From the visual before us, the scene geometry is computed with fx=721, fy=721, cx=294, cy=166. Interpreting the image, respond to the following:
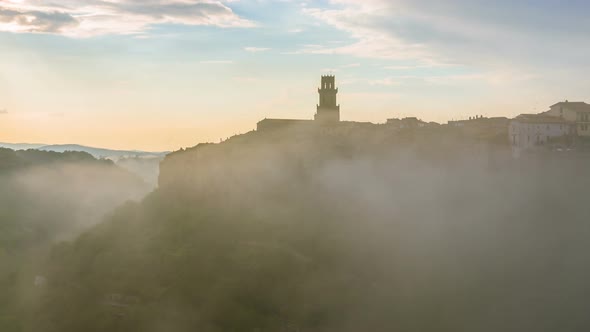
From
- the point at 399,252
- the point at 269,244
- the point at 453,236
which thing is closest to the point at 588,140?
the point at 453,236

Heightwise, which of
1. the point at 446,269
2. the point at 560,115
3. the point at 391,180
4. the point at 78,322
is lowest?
the point at 78,322

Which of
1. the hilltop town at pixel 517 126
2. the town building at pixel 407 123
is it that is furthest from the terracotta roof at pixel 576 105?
the town building at pixel 407 123

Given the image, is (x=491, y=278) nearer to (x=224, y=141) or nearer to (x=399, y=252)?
(x=399, y=252)

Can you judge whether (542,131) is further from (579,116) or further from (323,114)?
(323,114)

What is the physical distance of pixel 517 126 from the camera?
130625 mm

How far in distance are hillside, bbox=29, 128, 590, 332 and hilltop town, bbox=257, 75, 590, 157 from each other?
2.60 metres

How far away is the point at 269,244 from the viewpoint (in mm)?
123500

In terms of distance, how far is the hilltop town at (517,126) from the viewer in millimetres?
129500

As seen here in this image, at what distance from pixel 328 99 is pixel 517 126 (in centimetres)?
5171

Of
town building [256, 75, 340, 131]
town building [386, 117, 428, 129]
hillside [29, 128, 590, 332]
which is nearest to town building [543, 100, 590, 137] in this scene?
hillside [29, 128, 590, 332]

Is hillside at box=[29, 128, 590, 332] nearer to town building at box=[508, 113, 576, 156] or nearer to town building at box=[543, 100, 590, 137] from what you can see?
town building at box=[508, 113, 576, 156]

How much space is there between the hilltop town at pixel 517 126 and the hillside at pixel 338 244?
8.53 feet

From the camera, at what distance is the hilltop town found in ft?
425

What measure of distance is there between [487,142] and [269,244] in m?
48.7
